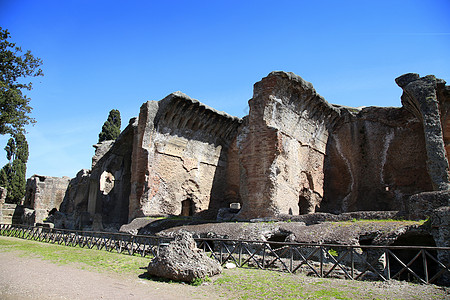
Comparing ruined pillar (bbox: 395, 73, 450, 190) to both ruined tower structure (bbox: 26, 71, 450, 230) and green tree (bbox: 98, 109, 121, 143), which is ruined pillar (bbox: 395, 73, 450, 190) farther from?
green tree (bbox: 98, 109, 121, 143)

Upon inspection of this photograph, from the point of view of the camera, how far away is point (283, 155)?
11281 mm

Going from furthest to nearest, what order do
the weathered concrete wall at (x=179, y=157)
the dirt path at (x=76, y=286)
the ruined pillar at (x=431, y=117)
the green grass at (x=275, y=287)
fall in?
the weathered concrete wall at (x=179, y=157) → the ruined pillar at (x=431, y=117) → the green grass at (x=275, y=287) → the dirt path at (x=76, y=286)

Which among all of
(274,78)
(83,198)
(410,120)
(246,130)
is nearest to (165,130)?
(246,130)

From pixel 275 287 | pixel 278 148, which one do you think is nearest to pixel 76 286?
pixel 275 287

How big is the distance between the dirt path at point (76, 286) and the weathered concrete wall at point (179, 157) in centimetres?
795

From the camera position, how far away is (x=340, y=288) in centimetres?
491

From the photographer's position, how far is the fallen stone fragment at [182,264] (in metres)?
5.45

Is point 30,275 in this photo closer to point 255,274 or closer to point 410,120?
point 255,274

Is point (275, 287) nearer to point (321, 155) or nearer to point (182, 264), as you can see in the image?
point (182, 264)

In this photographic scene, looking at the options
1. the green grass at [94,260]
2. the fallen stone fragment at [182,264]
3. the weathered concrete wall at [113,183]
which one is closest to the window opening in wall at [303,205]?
the green grass at [94,260]

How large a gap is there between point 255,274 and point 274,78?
22.2ft

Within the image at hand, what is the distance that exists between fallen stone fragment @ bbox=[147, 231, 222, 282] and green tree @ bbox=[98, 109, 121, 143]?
25.1m

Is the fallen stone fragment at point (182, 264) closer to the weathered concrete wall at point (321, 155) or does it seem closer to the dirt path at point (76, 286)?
the dirt path at point (76, 286)

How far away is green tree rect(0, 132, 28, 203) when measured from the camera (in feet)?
99.5
